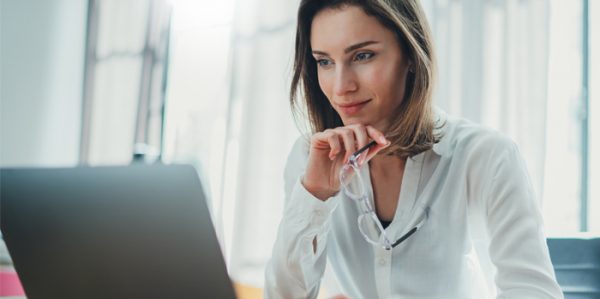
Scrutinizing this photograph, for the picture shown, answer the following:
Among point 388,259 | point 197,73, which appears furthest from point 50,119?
point 388,259

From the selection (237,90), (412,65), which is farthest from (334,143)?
(237,90)

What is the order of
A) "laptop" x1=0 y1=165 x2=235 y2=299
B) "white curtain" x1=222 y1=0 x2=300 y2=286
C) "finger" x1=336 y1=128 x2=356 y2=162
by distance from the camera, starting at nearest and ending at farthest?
"laptop" x1=0 y1=165 x2=235 y2=299 → "finger" x1=336 y1=128 x2=356 y2=162 → "white curtain" x1=222 y1=0 x2=300 y2=286

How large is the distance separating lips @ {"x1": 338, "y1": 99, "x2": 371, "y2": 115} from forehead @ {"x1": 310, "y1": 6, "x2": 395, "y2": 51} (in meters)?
0.12

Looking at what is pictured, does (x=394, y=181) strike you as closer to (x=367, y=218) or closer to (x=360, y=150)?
(x=367, y=218)

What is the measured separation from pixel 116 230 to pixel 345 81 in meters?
0.66

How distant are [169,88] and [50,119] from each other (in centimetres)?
100

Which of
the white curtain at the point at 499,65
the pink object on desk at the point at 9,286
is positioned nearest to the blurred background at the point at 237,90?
the white curtain at the point at 499,65

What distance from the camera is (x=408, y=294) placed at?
3.80 feet

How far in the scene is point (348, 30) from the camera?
1146 mm

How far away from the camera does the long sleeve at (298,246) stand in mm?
1128

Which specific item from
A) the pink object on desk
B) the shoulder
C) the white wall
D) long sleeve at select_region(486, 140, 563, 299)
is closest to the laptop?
long sleeve at select_region(486, 140, 563, 299)

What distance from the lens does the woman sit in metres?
1.12

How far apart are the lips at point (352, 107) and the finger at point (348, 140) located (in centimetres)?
10

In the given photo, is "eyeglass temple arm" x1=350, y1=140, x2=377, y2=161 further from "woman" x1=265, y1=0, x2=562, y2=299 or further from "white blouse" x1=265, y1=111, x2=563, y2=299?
"white blouse" x1=265, y1=111, x2=563, y2=299
